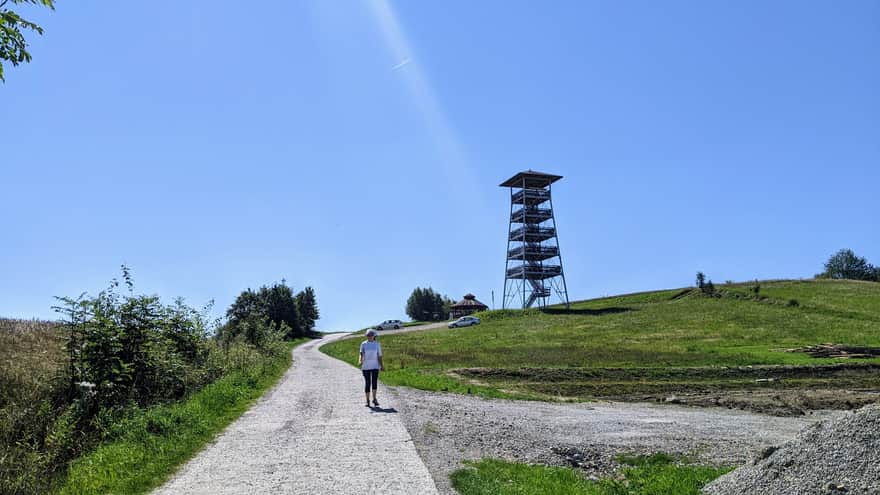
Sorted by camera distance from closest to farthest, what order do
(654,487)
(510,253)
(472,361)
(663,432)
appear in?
1. (654,487)
2. (663,432)
3. (472,361)
4. (510,253)

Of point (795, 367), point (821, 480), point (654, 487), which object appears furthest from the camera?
point (795, 367)

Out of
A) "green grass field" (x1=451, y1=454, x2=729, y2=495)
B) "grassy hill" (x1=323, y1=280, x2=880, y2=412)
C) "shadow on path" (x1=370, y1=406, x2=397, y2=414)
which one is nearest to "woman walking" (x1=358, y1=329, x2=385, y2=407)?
"shadow on path" (x1=370, y1=406, x2=397, y2=414)

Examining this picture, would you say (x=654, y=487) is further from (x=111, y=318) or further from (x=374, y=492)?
(x=111, y=318)

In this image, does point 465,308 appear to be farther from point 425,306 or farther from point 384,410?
point 384,410

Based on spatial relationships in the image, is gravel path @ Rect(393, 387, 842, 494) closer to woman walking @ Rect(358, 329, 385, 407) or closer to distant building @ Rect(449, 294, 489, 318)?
woman walking @ Rect(358, 329, 385, 407)

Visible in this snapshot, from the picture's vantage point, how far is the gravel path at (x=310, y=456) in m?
7.72

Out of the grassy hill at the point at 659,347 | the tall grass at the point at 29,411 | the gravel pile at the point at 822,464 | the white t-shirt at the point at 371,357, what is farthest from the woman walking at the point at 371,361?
the gravel pile at the point at 822,464

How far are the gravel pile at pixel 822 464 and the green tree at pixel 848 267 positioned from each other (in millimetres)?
135939

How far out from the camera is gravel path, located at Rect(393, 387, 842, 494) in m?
10.6

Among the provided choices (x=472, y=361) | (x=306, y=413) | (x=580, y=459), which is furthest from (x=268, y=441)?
(x=472, y=361)

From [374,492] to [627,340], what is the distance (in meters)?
40.3

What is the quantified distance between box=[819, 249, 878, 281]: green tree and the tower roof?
79070 millimetres

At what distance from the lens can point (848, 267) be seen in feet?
417

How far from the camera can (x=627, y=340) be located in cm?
4438
